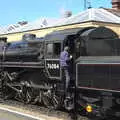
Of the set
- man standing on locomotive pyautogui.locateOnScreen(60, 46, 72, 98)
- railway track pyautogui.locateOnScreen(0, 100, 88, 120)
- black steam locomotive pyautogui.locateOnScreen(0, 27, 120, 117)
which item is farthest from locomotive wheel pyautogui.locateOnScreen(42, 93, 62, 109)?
man standing on locomotive pyautogui.locateOnScreen(60, 46, 72, 98)

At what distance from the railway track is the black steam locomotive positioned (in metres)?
0.25

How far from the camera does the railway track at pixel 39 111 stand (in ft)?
35.9

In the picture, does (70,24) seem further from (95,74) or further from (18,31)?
(95,74)

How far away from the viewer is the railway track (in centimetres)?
1095

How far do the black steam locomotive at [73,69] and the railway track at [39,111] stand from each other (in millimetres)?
249

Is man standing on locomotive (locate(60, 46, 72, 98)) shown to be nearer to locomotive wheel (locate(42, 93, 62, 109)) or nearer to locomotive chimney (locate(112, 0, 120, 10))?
locomotive wheel (locate(42, 93, 62, 109))

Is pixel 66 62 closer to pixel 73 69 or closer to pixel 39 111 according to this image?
pixel 73 69

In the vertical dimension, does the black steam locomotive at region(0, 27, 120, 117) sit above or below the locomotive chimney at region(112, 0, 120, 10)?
below

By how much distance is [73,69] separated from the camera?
10.8 m

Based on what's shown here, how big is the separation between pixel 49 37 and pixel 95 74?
312 centimetres

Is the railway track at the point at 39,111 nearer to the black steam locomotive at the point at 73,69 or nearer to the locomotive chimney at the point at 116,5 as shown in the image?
the black steam locomotive at the point at 73,69

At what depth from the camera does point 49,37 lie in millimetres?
12078

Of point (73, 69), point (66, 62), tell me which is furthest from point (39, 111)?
point (66, 62)

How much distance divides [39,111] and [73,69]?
256cm
